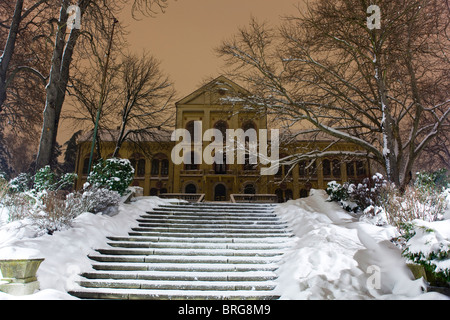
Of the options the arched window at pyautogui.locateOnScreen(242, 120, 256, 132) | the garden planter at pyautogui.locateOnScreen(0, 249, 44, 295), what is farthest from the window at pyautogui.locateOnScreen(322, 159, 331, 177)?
the garden planter at pyautogui.locateOnScreen(0, 249, 44, 295)

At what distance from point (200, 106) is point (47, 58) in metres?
18.2

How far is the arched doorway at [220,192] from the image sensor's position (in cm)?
2967

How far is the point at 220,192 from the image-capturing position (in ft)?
97.8

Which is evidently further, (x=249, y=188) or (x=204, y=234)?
(x=249, y=188)

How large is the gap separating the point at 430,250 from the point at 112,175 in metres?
9.51

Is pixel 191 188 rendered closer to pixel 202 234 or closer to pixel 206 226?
pixel 206 226

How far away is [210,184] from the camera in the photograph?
29875 millimetres

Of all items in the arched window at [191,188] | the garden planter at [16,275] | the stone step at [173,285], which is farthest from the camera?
the arched window at [191,188]

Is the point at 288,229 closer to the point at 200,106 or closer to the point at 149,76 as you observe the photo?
the point at 149,76

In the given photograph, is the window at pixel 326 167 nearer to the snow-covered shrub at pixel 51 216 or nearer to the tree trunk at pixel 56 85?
the tree trunk at pixel 56 85

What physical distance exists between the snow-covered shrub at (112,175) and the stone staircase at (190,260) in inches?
62.2

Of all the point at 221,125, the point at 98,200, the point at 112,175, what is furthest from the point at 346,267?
the point at 221,125

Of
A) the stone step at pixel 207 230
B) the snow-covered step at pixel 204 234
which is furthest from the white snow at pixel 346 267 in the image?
the stone step at pixel 207 230
